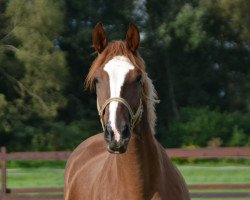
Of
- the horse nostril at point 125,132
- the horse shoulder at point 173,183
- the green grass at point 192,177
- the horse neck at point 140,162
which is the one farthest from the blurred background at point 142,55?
the horse nostril at point 125,132

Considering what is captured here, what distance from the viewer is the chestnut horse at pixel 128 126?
13.6ft

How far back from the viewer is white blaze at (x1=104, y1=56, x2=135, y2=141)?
13.6 ft

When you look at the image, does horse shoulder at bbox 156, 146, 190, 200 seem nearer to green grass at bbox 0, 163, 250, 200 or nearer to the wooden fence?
the wooden fence

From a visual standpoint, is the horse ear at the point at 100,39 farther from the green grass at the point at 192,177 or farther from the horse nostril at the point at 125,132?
the green grass at the point at 192,177

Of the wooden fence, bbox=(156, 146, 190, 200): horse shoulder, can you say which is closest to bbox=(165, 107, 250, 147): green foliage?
the wooden fence

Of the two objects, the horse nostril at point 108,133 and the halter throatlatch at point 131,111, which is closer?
the horse nostril at point 108,133

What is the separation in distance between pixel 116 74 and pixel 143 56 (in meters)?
31.4

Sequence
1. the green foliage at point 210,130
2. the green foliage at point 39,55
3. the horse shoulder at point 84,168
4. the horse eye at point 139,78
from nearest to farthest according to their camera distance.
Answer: the horse eye at point 139,78, the horse shoulder at point 84,168, the green foliage at point 39,55, the green foliage at point 210,130

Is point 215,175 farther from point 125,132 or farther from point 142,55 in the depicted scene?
point 142,55

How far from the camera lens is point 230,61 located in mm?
37188

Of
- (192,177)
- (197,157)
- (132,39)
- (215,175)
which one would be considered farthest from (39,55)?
(132,39)

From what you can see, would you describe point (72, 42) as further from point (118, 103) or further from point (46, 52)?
point (118, 103)

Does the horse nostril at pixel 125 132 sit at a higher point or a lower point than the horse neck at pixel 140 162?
higher

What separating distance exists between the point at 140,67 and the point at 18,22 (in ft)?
87.2
